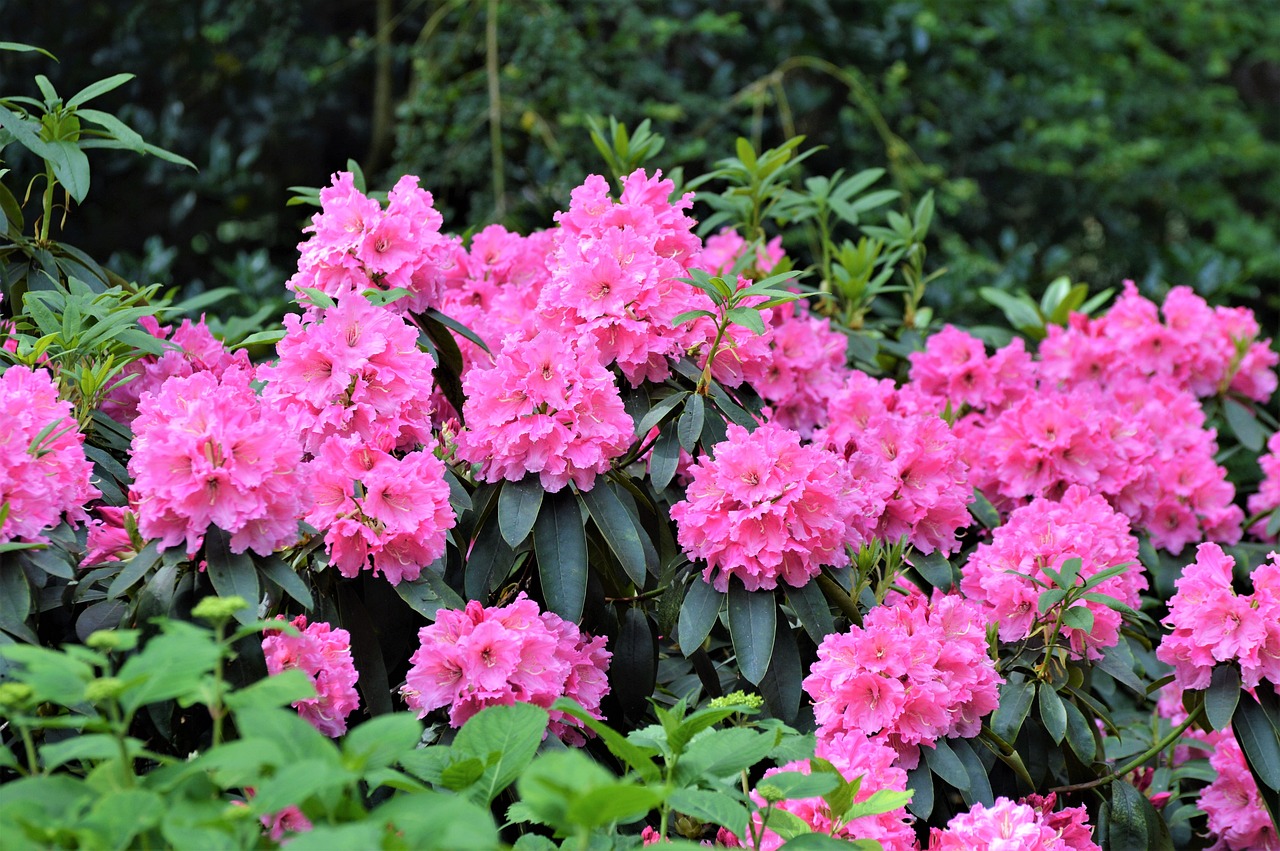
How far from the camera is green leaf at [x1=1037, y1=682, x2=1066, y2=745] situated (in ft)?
5.12

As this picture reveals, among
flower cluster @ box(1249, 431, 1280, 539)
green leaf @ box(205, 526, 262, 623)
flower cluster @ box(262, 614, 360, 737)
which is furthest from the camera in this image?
flower cluster @ box(1249, 431, 1280, 539)

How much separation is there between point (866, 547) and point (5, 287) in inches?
48.4

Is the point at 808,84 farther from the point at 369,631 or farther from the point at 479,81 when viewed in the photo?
the point at 369,631

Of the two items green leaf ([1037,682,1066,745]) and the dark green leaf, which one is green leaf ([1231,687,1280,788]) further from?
the dark green leaf

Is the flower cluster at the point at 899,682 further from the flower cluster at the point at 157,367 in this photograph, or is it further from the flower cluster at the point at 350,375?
the flower cluster at the point at 157,367

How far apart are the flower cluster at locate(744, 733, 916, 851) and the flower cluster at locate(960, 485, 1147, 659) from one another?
340 millimetres

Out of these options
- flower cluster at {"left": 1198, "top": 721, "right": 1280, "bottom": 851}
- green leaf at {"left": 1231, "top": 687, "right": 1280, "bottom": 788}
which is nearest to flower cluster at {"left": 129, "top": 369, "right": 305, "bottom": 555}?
green leaf at {"left": 1231, "top": 687, "right": 1280, "bottom": 788}

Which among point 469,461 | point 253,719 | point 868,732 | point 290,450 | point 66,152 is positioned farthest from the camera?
point 66,152

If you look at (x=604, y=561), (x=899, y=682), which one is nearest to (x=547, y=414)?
(x=604, y=561)

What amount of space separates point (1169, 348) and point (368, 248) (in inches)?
64.5

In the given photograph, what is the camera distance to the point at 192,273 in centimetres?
429

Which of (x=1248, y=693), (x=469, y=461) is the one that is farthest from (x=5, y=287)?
(x=1248, y=693)

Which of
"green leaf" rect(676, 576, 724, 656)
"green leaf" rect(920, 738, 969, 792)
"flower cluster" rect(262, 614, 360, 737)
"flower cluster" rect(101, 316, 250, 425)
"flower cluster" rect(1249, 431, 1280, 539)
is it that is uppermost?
"flower cluster" rect(101, 316, 250, 425)

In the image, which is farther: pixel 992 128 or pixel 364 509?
pixel 992 128
